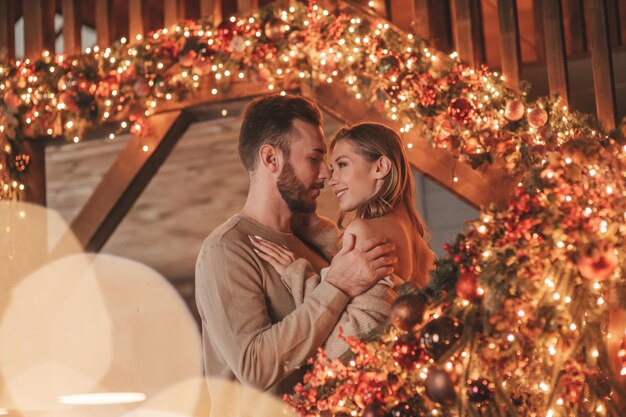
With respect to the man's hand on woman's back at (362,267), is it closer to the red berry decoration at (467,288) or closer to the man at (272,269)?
the man at (272,269)

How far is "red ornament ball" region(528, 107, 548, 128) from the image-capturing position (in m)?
4.09

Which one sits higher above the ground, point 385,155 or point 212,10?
point 212,10

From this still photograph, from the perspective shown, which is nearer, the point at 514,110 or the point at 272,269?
the point at 272,269

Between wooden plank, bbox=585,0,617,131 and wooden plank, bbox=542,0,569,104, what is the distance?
0.44 ft

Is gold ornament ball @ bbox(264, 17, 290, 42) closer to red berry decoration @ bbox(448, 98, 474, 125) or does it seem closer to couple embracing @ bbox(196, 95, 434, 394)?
red berry decoration @ bbox(448, 98, 474, 125)

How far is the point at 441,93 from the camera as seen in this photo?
437 centimetres

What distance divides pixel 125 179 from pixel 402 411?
3435 mm

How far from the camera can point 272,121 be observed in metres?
3.10

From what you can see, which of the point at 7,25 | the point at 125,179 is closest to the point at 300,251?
the point at 125,179

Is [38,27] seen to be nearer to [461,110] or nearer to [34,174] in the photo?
[34,174]

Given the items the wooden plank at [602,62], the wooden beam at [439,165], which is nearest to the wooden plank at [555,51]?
the wooden plank at [602,62]

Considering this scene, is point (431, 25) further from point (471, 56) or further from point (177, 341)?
point (177, 341)

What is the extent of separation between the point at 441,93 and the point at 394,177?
64.6 inches

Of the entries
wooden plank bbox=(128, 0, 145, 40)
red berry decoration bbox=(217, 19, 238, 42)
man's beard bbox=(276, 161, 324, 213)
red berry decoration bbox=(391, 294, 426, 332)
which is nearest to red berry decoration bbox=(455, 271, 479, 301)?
red berry decoration bbox=(391, 294, 426, 332)
